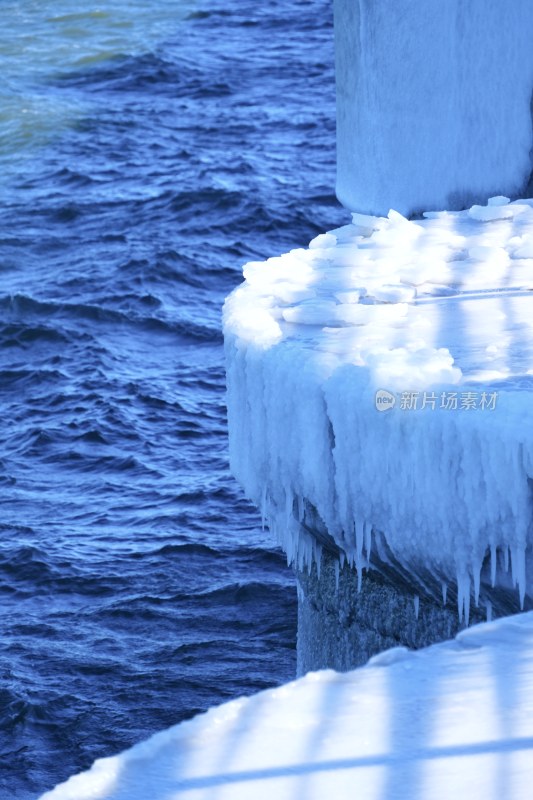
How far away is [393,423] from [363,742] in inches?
52.4

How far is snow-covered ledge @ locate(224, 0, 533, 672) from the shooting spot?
3.95m

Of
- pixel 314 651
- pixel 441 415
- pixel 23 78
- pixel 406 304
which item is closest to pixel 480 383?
pixel 441 415

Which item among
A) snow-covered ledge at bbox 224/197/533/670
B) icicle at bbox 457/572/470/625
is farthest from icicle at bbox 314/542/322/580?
icicle at bbox 457/572/470/625

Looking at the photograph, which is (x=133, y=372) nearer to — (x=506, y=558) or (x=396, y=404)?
(x=396, y=404)

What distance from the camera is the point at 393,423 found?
4.00 metres

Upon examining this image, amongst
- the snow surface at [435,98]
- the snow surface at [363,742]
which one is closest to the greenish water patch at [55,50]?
the snow surface at [435,98]

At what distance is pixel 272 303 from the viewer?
16.3ft

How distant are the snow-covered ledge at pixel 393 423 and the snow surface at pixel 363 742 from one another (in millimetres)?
755

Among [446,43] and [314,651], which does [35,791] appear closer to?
[314,651]

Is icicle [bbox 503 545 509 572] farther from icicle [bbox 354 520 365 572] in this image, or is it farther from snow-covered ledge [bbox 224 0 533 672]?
icicle [bbox 354 520 365 572]

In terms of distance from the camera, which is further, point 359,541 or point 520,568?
point 359,541

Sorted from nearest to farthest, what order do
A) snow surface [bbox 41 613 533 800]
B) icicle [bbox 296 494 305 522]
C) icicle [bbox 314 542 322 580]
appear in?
snow surface [bbox 41 613 533 800], icicle [bbox 296 494 305 522], icicle [bbox 314 542 322 580]

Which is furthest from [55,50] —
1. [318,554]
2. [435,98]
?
[318,554]

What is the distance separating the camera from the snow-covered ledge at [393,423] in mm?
3906
